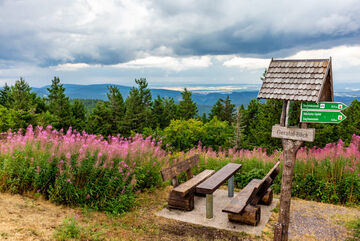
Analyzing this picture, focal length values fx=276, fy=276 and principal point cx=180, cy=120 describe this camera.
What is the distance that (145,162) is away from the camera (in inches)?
280

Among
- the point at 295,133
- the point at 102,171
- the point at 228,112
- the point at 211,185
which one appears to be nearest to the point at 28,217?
the point at 102,171

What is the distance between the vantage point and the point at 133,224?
16.9 ft

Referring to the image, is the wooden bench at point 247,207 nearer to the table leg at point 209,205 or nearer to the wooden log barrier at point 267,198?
the table leg at point 209,205

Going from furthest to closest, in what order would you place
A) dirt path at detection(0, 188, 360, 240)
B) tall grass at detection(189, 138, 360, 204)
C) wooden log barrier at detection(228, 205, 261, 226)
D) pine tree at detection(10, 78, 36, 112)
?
pine tree at detection(10, 78, 36, 112)
tall grass at detection(189, 138, 360, 204)
wooden log barrier at detection(228, 205, 261, 226)
dirt path at detection(0, 188, 360, 240)

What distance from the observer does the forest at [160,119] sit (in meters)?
14.5

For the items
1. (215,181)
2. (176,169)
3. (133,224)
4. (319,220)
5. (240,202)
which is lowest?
(319,220)

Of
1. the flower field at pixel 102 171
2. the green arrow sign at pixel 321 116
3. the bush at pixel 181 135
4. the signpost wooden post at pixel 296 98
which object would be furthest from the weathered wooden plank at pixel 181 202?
the bush at pixel 181 135

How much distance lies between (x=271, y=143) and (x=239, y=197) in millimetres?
22455

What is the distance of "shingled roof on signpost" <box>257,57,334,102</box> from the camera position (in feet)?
14.1

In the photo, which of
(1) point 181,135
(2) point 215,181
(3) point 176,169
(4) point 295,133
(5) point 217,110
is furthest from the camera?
(5) point 217,110

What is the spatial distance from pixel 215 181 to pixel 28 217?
3.46m

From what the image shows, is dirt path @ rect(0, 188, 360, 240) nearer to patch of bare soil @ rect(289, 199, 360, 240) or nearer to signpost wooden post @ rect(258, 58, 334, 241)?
patch of bare soil @ rect(289, 199, 360, 240)

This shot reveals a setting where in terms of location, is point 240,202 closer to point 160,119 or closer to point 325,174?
point 325,174

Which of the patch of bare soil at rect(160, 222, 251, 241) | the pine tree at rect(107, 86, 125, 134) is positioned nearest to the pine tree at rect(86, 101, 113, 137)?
the pine tree at rect(107, 86, 125, 134)
